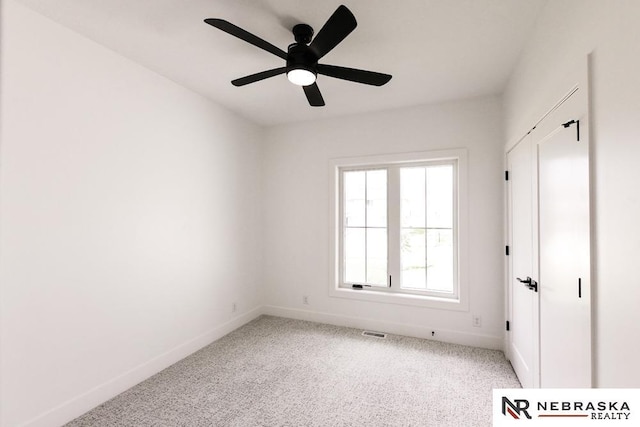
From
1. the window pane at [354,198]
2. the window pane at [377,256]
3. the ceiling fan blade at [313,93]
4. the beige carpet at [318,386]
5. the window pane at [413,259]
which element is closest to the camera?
the beige carpet at [318,386]

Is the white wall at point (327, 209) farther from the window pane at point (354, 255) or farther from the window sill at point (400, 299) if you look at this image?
the window pane at point (354, 255)

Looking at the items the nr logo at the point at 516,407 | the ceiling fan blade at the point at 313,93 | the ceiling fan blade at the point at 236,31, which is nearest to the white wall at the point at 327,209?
the ceiling fan blade at the point at 313,93

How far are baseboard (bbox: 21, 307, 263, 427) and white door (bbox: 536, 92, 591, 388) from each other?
117 inches

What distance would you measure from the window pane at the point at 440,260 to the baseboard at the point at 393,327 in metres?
0.49

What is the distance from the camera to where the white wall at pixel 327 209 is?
299 cm

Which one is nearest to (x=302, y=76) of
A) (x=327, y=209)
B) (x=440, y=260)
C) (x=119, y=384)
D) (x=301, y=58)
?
(x=301, y=58)

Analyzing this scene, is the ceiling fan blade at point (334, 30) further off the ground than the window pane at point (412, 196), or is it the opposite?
the ceiling fan blade at point (334, 30)

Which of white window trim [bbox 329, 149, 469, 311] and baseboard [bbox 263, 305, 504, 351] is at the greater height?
white window trim [bbox 329, 149, 469, 311]

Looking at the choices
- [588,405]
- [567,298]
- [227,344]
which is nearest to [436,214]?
[567,298]

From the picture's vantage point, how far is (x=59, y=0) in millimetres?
1695

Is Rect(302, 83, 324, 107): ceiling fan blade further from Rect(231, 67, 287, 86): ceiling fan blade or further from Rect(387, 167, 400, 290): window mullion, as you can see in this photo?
Rect(387, 167, 400, 290): window mullion

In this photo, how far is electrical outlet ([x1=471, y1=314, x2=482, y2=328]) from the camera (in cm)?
302

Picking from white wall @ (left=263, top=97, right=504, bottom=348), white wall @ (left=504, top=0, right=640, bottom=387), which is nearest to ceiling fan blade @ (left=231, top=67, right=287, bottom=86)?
white wall @ (left=504, top=0, right=640, bottom=387)

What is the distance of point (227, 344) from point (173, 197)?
1.67 meters
